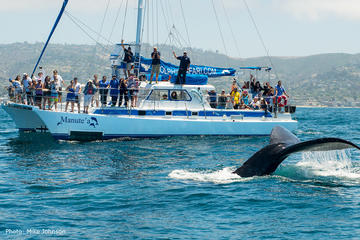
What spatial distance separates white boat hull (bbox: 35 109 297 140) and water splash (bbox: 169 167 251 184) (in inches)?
396

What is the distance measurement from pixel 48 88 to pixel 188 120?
7423mm

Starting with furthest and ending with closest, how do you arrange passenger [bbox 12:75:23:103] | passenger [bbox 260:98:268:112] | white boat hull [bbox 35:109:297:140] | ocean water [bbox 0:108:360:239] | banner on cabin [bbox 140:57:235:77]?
1. banner on cabin [bbox 140:57:235:77]
2. passenger [bbox 260:98:268:112]
3. passenger [bbox 12:75:23:103]
4. white boat hull [bbox 35:109:297:140]
5. ocean water [bbox 0:108:360:239]

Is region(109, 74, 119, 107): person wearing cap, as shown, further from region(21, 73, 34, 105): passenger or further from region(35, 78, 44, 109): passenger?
region(21, 73, 34, 105): passenger

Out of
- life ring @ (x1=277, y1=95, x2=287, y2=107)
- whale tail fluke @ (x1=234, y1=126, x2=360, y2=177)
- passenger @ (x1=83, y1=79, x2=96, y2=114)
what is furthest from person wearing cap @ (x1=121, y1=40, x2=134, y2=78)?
whale tail fluke @ (x1=234, y1=126, x2=360, y2=177)

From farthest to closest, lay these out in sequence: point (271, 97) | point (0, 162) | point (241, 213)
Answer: point (271, 97) < point (0, 162) < point (241, 213)

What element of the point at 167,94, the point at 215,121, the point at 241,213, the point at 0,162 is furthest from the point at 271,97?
the point at 241,213

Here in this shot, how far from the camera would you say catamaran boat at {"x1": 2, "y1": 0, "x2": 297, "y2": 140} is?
25.4m

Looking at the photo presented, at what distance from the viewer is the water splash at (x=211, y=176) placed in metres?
14.4

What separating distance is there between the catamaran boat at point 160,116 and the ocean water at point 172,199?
554 cm

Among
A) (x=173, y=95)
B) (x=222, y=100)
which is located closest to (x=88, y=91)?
(x=173, y=95)

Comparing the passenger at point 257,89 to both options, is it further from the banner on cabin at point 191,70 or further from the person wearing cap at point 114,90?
the person wearing cap at point 114,90

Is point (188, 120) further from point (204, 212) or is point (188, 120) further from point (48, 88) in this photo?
point (204, 212)

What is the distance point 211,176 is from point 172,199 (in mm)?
3152

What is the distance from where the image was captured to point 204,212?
1138 cm
